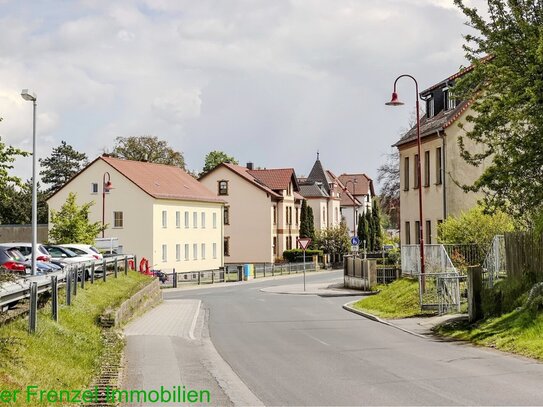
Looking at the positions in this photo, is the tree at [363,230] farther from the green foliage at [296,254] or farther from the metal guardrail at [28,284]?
the metal guardrail at [28,284]

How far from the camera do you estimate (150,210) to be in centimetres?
6456

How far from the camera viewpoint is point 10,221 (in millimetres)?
91375

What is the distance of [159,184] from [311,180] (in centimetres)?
4287

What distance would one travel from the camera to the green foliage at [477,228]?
32094 mm

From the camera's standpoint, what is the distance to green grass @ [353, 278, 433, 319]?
2794 cm

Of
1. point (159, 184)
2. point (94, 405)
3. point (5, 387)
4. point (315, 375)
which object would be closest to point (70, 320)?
point (315, 375)

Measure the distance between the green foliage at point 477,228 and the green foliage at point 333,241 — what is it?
56.7 metres

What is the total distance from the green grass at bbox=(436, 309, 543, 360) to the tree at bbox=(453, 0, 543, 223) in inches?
123

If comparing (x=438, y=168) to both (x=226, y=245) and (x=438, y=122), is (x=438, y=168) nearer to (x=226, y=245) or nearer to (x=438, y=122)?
(x=438, y=122)

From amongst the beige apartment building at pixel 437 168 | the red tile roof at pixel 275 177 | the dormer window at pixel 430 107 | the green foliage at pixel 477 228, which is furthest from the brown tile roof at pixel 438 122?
the red tile roof at pixel 275 177

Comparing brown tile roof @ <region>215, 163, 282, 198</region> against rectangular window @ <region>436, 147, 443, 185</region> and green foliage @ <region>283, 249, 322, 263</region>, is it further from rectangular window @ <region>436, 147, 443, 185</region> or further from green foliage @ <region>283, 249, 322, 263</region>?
rectangular window @ <region>436, 147, 443, 185</region>

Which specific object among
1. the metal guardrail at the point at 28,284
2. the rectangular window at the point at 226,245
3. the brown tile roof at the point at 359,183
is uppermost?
the brown tile roof at the point at 359,183

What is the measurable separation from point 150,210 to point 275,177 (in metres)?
27.8

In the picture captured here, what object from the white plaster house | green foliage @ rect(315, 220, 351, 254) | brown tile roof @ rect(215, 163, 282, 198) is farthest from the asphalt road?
the white plaster house
